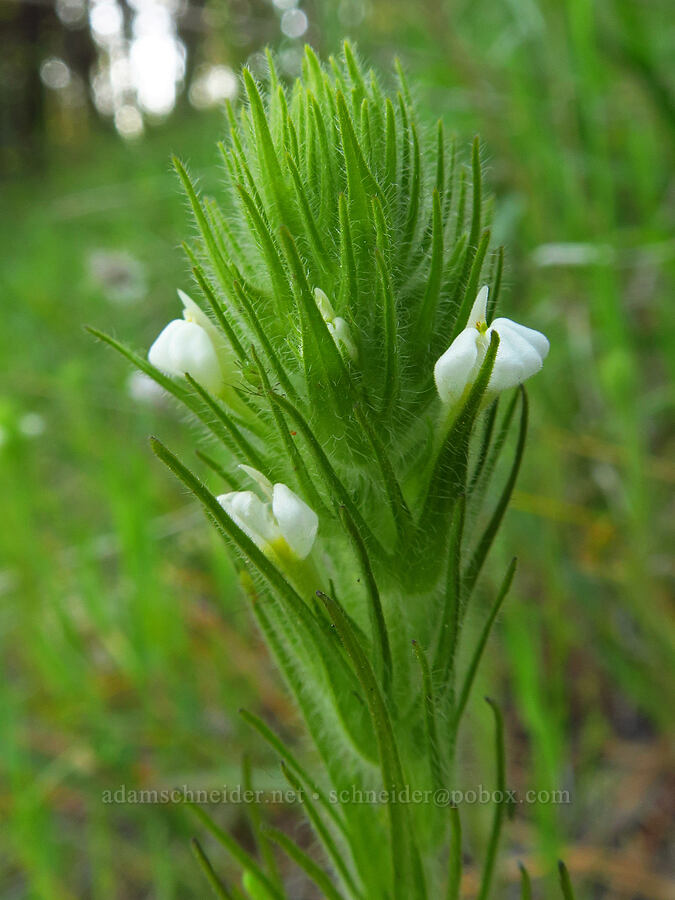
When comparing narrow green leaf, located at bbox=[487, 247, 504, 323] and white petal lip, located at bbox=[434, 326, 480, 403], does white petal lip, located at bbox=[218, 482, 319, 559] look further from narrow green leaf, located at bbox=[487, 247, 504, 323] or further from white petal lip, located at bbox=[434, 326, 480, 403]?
narrow green leaf, located at bbox=[487, 247, 504, 323]

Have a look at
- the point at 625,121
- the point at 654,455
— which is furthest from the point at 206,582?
the point at 625,121

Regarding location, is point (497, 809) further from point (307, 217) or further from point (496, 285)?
point (307, 217)

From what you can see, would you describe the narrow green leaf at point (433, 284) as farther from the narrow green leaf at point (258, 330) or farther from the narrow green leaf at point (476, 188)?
the narrow green leaf at point (258, 330)

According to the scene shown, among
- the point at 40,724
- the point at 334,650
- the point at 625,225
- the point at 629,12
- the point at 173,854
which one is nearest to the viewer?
the point at 334,650

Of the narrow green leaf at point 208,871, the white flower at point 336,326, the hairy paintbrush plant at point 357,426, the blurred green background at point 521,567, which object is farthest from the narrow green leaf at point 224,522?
the blurred green background at point 521,567

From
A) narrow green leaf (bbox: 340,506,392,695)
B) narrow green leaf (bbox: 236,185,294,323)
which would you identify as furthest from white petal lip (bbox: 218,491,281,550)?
narrow green leaf (bbox: 236,185,294,323)

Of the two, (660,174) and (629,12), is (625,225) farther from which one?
(629,12)
